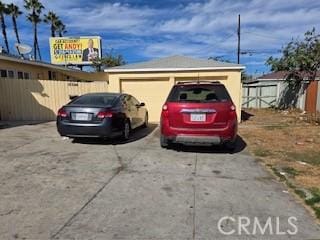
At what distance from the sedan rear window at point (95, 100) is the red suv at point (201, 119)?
2.14 metres

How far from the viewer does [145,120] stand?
12.8 meters

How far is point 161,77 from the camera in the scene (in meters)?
14.7

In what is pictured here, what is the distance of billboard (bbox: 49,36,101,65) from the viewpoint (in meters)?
35.9

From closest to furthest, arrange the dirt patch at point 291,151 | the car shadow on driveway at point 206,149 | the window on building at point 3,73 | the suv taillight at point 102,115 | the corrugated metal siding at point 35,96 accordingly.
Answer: the dirt patch at point 291,151 < the car shadow on driveway at point 206,149 < the suv taillight at point 102,115 < the corrugated metal siding at point 35,96 < the window on building at point 3,73

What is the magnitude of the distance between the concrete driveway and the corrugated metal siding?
811 cm

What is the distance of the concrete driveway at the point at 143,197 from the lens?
377 centimetres

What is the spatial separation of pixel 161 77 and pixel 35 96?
6.19 metres

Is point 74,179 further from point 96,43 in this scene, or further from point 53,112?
point 96,43

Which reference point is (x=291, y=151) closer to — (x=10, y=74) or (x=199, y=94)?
(x=199, y=94)

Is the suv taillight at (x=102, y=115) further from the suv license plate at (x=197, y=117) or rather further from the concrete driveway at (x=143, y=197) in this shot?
the suv license plate at (x=197, y=117)

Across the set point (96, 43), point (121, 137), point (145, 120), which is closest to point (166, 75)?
point (145, 120)

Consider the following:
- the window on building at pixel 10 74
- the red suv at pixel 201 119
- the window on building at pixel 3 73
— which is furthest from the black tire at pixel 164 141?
the window on building at pixel 10 74

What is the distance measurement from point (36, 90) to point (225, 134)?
11.1m

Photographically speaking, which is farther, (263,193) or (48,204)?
(263,193)
